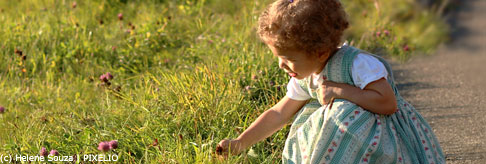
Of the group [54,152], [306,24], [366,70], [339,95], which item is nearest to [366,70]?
[366,70]

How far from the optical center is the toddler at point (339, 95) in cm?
206

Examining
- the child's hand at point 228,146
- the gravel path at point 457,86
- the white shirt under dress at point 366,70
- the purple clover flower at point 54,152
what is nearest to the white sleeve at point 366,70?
the white shirt under dress at point 366,70

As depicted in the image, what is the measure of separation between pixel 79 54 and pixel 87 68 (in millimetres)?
251

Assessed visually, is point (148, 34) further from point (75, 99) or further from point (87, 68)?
point (75, 99)

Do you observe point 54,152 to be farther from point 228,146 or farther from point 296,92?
point 296,92

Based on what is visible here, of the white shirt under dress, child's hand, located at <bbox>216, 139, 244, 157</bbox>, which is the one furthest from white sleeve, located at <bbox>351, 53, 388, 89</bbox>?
child's hand, located at <bbox>216, 139, 244, 157</bbox>

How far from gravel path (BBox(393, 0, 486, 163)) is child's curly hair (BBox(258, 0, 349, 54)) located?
43.1 inches

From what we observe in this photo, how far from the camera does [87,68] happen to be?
4.04 meters

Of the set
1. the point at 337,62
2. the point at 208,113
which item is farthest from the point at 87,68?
the point at 337,62

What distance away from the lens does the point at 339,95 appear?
2.15m

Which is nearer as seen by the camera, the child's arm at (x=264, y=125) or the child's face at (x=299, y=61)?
the child's face at (x=299, y=61)

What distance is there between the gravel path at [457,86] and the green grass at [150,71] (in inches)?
8.2

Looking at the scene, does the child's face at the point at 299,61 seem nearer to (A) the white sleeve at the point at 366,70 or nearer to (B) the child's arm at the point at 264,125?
(A) the white sleeve at the point at 366,70

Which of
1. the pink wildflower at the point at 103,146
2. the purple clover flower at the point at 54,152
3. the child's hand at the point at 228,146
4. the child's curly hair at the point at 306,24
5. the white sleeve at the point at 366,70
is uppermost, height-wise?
the child's curly hair at the point at 306,24
